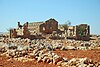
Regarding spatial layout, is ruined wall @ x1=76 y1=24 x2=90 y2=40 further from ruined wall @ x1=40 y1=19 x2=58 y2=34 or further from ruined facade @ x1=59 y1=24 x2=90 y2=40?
ruined wall @ x1=40 y1=19 x2=58 y2=34

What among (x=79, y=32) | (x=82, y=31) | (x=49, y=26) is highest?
(x=49, y=26)

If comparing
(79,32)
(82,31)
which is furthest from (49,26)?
(82,31)

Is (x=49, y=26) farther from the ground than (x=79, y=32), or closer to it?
farther from the ground

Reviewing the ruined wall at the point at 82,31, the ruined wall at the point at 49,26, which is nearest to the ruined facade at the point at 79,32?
the ruined wall at the point at 82,31

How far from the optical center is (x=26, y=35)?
108 ft

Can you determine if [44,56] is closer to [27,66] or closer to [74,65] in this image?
[27,66]

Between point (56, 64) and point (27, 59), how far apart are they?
1.78 m

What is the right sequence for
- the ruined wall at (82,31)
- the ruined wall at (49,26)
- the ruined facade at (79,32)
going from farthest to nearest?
the ruined wall at (49,26) < the ruined wall at (82,31) < the ruined facade at (79,32)

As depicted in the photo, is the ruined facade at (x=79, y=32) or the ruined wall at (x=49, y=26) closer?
the ruined facade at (x=79, y=32)

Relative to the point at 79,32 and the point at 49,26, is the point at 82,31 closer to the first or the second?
the point at 79,32

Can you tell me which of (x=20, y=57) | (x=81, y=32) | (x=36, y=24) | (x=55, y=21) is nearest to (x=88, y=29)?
(x=81, y=32)

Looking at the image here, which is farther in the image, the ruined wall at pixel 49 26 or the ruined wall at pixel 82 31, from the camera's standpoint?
the ruined wall at pixel 49 26

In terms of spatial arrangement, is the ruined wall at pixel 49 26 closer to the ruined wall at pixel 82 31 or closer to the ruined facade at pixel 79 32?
the ruined facade at pixel 79 32

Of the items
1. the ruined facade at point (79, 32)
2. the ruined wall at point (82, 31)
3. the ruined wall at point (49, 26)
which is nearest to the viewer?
the ruined facade at point (79, 32)
